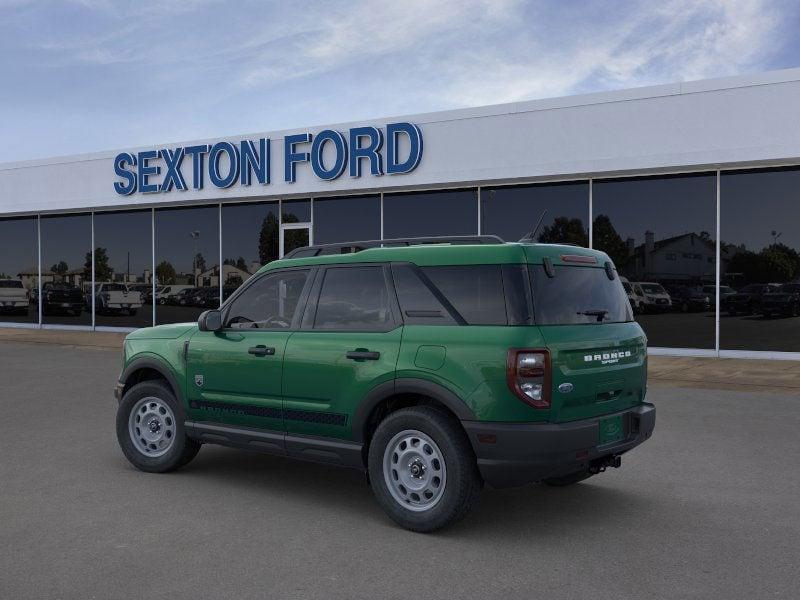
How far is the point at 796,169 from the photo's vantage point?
1462 cm

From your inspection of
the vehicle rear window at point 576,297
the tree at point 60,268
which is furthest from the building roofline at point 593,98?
the vehicle rear window at point 576,297

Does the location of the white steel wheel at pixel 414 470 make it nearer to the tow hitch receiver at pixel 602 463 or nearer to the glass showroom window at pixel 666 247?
the tow hitch receiver at pixel 602 463

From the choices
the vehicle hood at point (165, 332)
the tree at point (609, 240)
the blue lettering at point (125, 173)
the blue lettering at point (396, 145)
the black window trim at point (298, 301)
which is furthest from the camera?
the blue lettering at point (125, 173)

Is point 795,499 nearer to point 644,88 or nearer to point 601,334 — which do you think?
point 601,334

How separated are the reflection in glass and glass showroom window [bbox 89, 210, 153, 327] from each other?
4.70 m

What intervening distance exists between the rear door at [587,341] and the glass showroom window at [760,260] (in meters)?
10.4

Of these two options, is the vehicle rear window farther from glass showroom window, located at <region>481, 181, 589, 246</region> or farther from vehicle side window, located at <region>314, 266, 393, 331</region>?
glass showroom window, located at <region>481, 181, 589, 246</region>

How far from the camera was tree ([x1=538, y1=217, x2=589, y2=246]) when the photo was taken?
53.4 ft

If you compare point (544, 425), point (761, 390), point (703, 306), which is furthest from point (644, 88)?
point (544, 425)

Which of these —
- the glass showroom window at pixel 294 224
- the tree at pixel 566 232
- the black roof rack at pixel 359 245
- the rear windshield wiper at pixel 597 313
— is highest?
the glass showroom window at pixel 294 224

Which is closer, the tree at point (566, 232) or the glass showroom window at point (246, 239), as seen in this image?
the tree at point (566, 232)

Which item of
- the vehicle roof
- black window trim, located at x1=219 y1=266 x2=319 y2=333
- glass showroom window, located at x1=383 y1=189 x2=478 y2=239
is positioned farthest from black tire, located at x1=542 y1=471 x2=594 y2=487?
glass showroom window, located at x1=383 y1=189 x2=478 y2=239

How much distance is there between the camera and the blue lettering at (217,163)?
1967cm

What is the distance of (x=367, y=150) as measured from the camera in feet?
58.1
